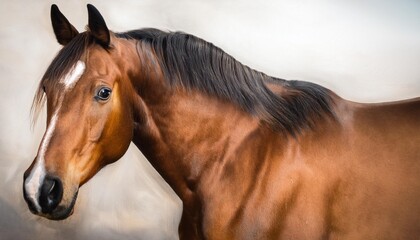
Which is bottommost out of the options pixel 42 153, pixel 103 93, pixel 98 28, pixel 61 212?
pixel 61 212

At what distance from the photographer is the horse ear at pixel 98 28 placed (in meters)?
0.99

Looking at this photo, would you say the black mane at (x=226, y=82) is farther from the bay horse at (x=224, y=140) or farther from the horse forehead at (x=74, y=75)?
the horse forehead at (x=74, y=75)

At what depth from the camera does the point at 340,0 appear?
1.94 meters

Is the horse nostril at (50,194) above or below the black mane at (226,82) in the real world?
below

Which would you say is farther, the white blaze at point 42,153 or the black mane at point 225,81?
the black mane at point 225,81

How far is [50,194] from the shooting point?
0.93m

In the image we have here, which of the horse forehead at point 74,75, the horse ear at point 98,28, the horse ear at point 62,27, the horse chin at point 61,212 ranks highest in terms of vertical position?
the horse ear at point 98,28

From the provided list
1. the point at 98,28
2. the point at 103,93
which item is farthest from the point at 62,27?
the point at 103,93

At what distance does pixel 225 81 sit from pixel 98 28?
36cm

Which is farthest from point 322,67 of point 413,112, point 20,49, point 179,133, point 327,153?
point 20,49

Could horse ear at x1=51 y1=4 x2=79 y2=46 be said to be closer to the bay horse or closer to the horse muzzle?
the bay horse

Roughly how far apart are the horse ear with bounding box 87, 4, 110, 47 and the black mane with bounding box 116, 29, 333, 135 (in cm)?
11

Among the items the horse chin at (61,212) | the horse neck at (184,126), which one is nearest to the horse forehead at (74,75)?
the horse neck at (184,126)

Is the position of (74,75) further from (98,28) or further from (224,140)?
(224,140)
